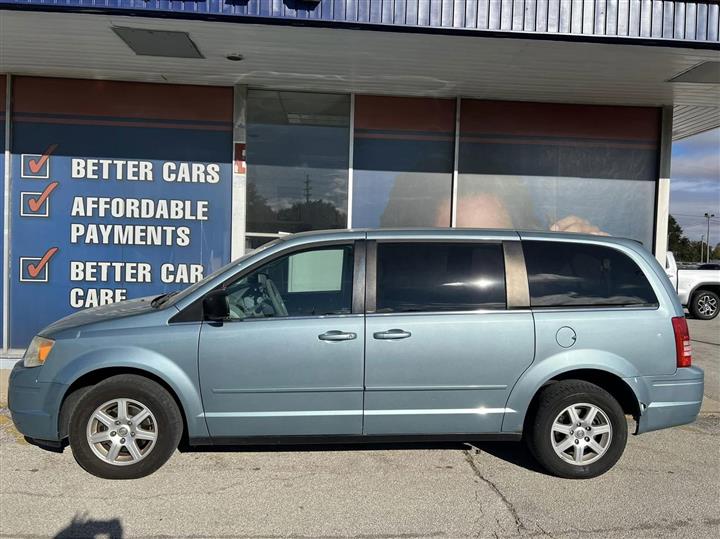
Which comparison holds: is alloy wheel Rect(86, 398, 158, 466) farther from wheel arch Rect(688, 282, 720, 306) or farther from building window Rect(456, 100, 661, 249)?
wheel arch Rect(688, 282, 720, 306)

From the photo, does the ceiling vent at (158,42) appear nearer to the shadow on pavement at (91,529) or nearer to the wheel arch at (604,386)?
the shadow on pavement at (91,529)

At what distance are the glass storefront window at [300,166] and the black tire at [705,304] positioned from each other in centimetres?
1027

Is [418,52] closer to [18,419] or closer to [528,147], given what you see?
[528,147]

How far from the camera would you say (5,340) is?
27.2 ft

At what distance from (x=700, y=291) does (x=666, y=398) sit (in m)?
11.9

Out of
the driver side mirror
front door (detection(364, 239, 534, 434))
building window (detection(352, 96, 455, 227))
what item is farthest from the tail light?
building window (detection(352, 96, 455, 227))

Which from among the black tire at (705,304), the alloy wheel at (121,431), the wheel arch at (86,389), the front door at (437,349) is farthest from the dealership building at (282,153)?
the black tire at (705,304)

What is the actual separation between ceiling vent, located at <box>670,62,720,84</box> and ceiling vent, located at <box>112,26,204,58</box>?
547 cm

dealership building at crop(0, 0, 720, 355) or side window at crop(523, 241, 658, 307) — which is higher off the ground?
dealership building at crop(0, 0, 720, 355)

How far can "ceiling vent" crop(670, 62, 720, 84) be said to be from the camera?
6793 millimetres

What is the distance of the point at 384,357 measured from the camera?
A: 4332 mm

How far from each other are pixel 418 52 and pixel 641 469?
4.51 metres

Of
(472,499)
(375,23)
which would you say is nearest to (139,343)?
(472,499)

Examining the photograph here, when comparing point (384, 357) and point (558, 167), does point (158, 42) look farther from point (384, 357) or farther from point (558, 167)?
point (558, 167)
